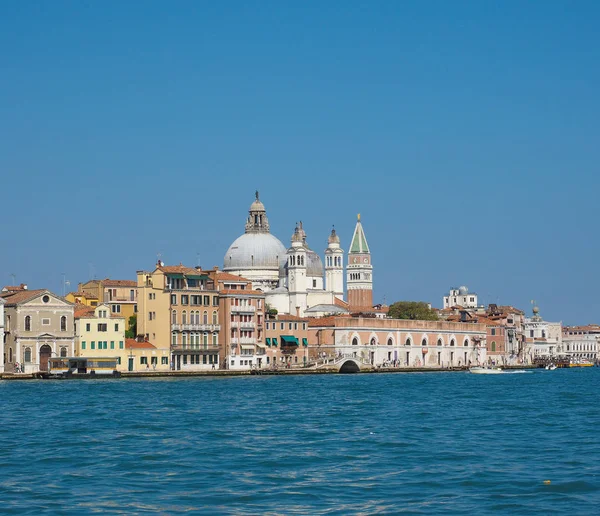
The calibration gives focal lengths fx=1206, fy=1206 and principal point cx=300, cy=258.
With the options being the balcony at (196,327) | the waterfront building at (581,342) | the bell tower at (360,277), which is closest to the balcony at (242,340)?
the balcony at (196,327)

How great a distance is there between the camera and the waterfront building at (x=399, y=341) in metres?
97.3

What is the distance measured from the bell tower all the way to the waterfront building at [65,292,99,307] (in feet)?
166

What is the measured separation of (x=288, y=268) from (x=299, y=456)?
78.8 m

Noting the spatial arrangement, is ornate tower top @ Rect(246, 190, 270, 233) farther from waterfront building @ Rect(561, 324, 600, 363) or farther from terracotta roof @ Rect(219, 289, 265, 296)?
waterfront building @ Rect(561, 324, 600, 363)

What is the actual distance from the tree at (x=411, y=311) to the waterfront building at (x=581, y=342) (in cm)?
6464

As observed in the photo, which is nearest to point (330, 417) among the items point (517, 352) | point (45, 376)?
point (45, 376)

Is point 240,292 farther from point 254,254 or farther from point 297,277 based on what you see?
point 254,254

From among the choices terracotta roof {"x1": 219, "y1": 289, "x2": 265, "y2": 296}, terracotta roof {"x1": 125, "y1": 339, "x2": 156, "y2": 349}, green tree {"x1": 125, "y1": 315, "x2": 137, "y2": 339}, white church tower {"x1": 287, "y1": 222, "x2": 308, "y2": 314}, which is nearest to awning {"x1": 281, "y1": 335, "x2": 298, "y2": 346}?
terracotta roof {"x1": 219, "y1": 289, "x2": 265, "y2": 296}

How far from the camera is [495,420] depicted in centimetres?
3872

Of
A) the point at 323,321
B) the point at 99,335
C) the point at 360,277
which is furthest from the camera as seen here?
the point at 360,277

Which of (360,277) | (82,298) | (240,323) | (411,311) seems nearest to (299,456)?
(240,323)

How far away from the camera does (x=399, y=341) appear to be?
10500 centimetres

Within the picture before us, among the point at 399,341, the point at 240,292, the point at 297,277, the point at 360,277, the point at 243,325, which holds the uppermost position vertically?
the point at 360,277

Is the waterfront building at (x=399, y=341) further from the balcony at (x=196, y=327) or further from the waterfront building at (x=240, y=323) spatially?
the balcony at (x=196, y=327)
